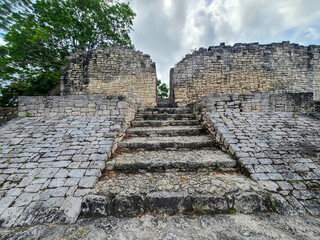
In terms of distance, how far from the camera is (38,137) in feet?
10.6

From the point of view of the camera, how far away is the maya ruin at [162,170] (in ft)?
5.14

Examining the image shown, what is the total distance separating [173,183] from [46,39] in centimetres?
1175

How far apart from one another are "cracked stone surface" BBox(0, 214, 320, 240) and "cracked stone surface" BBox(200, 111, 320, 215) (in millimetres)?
420

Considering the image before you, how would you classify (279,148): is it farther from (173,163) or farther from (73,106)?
(73,106)

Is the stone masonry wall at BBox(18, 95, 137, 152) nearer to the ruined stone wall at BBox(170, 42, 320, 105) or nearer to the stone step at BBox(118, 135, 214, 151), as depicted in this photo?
the stone step at BBox(118, 135, 214, 151)

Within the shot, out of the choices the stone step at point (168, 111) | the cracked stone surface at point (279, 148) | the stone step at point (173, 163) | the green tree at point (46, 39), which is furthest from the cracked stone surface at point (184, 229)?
the green tree at point (46, 39)

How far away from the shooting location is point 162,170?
8.07 feet

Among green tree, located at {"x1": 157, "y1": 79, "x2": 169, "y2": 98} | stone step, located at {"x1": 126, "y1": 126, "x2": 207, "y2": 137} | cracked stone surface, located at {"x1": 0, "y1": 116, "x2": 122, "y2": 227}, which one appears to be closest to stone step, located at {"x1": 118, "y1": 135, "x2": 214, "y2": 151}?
cracked stone surface, located at {"x1": 0, "y1": 116, "x2": 122, "y2": 227}

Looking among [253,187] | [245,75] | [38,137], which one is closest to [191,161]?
[253,187]

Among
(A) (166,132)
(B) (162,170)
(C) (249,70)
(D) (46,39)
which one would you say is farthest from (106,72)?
(C) (249,70)

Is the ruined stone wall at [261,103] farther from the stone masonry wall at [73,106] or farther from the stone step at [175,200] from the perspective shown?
the stone masonry wall at [73,106]

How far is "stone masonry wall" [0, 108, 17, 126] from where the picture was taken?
12.9 ft

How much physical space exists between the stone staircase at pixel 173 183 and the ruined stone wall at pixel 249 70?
20.2 ft

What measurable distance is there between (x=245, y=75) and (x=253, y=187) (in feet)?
29.9
